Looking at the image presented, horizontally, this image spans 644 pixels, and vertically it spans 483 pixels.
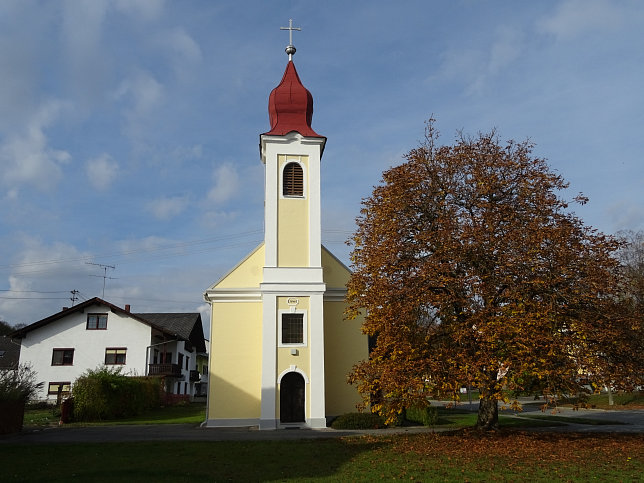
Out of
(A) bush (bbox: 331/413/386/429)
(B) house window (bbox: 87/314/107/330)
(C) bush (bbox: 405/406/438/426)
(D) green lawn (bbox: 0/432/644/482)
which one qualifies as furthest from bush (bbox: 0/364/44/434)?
(B) house window (bbox: 87/314/107/330)

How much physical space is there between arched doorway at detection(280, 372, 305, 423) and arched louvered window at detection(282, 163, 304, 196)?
8771mm

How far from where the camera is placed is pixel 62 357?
43.5 metres

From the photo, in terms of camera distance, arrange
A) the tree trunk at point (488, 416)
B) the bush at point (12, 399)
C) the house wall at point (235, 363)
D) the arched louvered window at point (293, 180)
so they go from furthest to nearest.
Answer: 1. the arched louvered window at point (293, 180)
2. the house wall at point (235, 363)
3. the bush at point (12, 399)
4. the tree trunk at point (488, 416)

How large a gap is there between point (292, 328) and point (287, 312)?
0.78 metres

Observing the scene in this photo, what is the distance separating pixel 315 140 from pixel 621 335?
16.4 m

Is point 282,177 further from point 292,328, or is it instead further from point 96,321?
point 96,321

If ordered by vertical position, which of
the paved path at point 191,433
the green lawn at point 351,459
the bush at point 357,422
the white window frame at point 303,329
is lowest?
the green lawn at point 351,459

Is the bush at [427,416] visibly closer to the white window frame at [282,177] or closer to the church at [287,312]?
the church at [287,312]

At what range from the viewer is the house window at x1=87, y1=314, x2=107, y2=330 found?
44.2 m

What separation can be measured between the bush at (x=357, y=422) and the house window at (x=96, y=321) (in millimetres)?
26671

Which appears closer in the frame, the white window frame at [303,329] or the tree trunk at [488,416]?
the tree trunk at [488,416]

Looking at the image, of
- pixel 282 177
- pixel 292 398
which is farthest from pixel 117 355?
pixel 282 177

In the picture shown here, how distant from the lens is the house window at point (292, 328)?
25500 millimetres

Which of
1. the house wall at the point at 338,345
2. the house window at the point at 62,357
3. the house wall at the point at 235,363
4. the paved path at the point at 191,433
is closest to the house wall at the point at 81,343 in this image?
the house window at the point at 62,357
